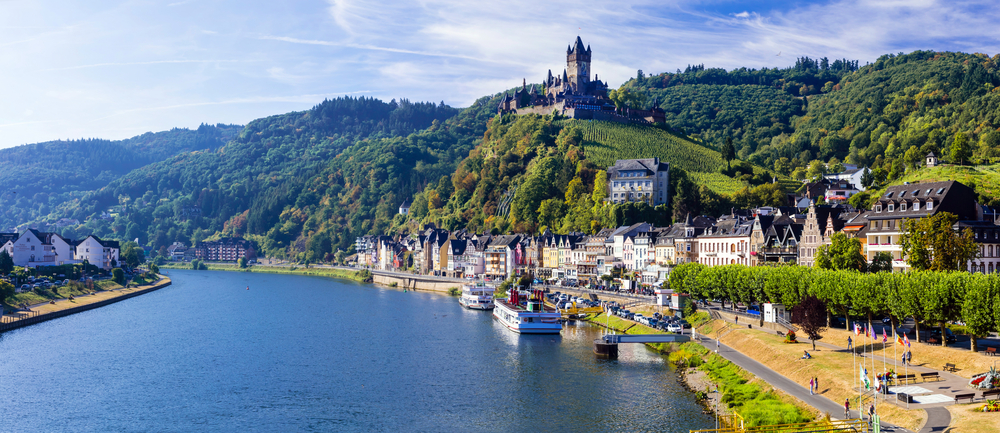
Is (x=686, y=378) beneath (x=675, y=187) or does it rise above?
beneath

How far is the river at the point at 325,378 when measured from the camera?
43.1 m

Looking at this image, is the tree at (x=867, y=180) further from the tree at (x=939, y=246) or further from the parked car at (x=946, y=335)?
the parked car at (x=946, y=335)

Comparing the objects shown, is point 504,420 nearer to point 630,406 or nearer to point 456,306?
point 630,406

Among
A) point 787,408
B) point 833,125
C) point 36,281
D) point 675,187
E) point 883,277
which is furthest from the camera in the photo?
point 833,125

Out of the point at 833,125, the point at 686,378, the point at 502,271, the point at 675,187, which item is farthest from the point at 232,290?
the point at 833,125

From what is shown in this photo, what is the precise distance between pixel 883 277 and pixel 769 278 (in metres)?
12.6

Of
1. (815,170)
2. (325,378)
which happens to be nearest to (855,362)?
(325,378)

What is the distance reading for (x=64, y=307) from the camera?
95.0 m

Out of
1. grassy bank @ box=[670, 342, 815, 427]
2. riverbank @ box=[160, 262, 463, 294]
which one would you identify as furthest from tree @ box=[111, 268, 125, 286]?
grassy bank @ box=[670, 342, 815, 427]

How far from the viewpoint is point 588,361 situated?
59125 mm

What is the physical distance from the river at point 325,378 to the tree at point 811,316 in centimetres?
950

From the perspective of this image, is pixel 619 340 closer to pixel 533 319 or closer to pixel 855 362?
pixel 533 319

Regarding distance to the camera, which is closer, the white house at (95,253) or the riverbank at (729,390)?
the riverbank at (729,390)

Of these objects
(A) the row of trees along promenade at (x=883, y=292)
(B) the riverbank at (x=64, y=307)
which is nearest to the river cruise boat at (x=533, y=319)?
(A) the row of trees along promenade at (x=883, y=292)
